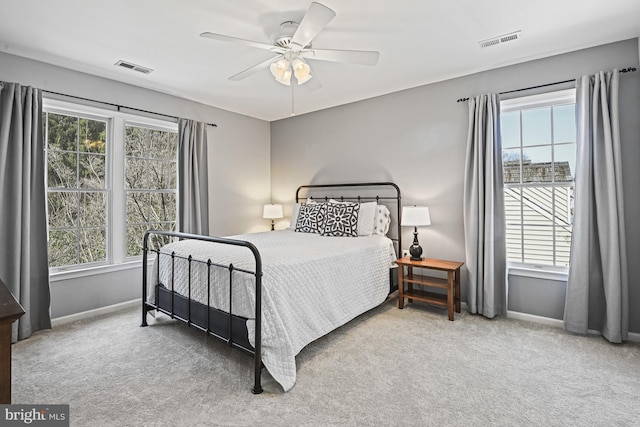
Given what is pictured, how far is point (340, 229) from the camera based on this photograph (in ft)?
→ 12.8

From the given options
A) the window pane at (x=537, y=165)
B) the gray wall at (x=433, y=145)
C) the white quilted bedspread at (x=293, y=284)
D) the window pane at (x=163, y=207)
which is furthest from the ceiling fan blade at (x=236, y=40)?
the window pane at (x=537, y=165)

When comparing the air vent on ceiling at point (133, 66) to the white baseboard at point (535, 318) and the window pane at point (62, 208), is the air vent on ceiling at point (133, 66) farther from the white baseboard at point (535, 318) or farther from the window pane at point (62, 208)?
the white baseboard at point (535, 318)

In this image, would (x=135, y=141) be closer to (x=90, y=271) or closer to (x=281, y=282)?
(x=90, y=271)

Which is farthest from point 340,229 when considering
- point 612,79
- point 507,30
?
Answer: point 612,79

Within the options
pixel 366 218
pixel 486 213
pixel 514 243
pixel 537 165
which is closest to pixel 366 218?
pixel 366 218

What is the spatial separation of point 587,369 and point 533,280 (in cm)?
106

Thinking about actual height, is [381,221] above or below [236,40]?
below

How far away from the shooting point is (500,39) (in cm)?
283

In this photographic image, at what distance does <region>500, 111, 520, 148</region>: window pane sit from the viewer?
342 cm

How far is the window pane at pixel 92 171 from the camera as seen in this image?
3.53 m

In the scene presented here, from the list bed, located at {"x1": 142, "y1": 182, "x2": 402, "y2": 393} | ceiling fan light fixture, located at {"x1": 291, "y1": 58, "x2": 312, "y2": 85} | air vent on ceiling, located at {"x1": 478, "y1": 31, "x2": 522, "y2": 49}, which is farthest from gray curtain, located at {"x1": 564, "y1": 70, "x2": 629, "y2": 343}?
ceiling fan light fixture, located at {"x1": 291, "y1": 58, "x2": 312, "y2": 85}

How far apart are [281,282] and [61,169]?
9.26 ft

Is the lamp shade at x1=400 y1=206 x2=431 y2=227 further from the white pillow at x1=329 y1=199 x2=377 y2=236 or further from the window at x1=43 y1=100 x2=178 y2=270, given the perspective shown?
the window at x1=43 y1=100 x2=178 y2=270

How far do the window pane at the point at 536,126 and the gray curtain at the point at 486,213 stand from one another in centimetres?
30
